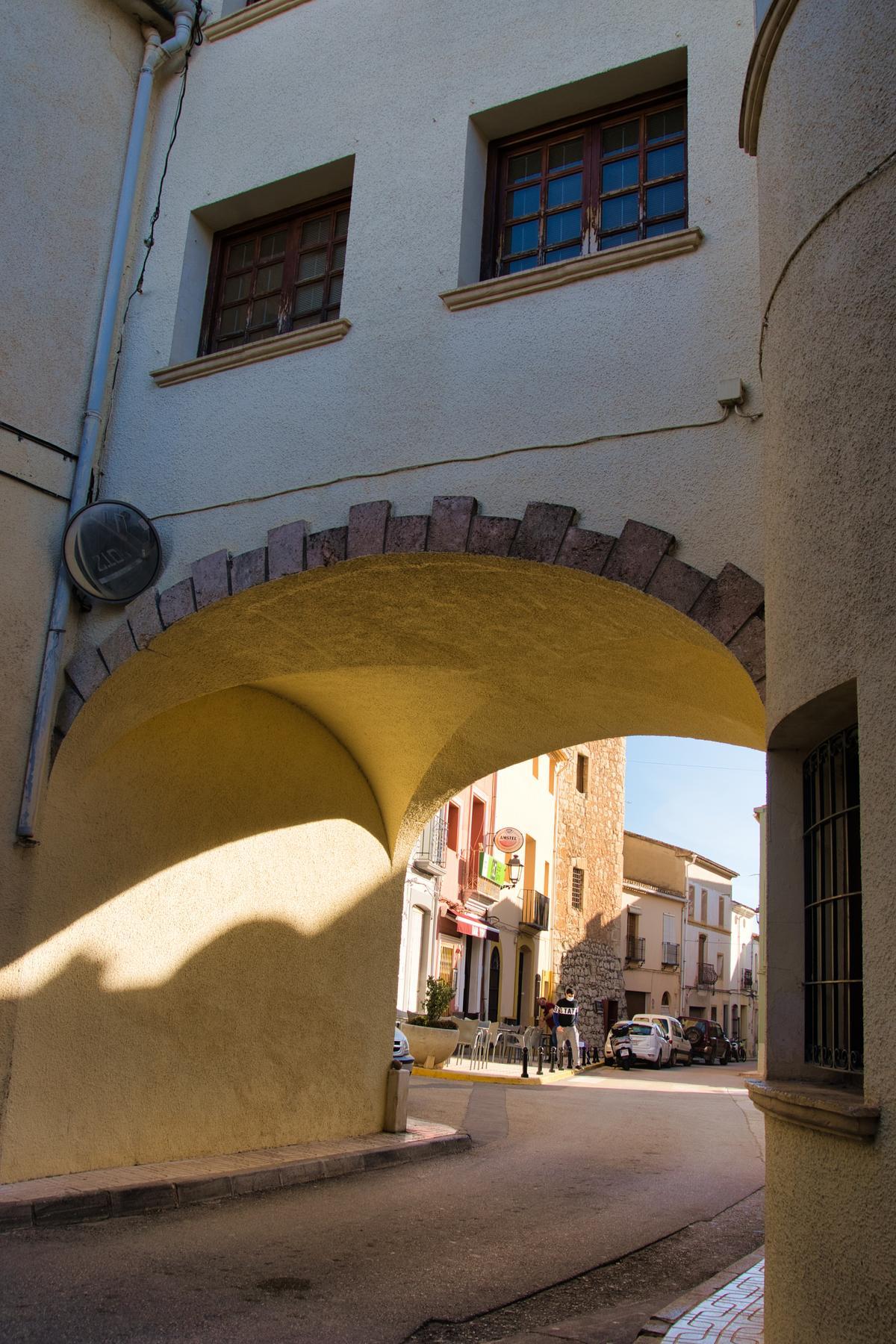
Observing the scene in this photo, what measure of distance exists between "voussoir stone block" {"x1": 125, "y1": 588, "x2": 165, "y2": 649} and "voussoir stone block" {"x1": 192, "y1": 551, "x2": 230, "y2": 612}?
31 cm

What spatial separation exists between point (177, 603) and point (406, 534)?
1622mm

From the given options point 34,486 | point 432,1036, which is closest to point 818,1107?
point 34,486

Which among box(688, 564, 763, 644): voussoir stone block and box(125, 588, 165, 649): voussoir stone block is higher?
box(125, 588, 165, 649): voussoir stone block

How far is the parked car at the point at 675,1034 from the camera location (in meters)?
32.4

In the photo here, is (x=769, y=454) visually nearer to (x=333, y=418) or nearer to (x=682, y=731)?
(x=333, y=418)

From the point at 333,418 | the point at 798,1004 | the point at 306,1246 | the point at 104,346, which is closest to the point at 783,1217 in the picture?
the point at 798,1004

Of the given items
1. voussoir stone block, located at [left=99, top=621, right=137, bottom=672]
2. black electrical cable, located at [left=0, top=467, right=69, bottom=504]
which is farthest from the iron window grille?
black electrical cable, located at [left=0, top=467, right=69, bottom=504]

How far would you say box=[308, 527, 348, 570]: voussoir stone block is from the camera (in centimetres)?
672

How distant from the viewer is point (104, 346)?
817 centimetres

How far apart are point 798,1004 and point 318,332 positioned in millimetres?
4982

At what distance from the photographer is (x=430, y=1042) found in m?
18.7

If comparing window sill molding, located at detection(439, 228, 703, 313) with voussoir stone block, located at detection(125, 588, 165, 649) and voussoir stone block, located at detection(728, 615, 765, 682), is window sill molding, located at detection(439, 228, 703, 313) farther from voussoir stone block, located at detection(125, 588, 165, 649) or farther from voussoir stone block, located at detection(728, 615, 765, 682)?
voussoir stone block, located at detection(125, 588, 165, 649)

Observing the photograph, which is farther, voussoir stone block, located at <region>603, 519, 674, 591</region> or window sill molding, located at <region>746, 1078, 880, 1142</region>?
voussoir stone block, located at <region>603, 519, 674, 591</region>

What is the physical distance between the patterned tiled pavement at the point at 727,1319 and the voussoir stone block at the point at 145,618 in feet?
15.3
